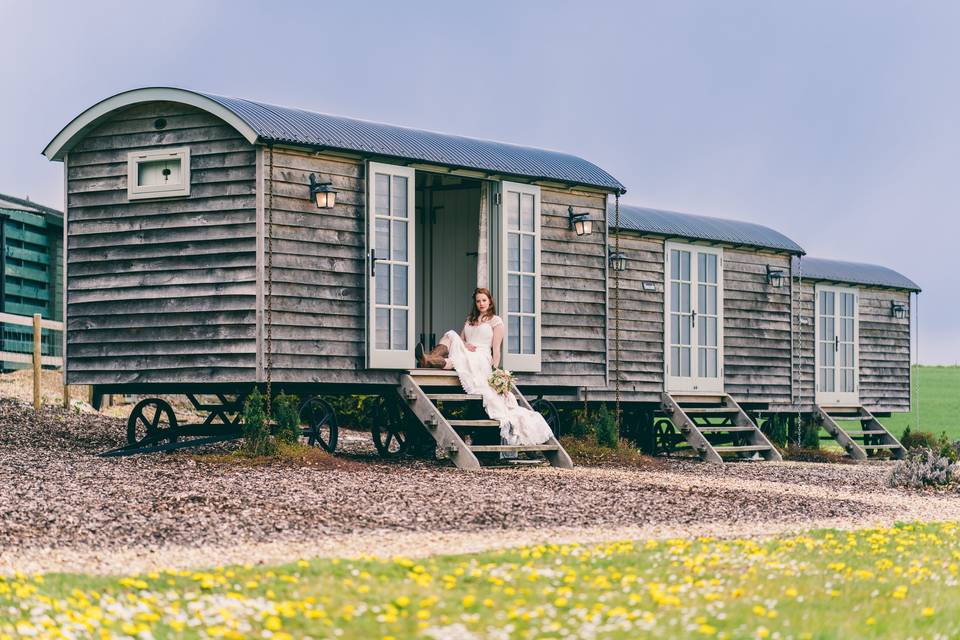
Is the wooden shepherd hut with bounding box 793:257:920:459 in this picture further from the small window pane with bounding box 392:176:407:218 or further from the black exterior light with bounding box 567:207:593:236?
the small window pane with bounding box 392:176:407:218

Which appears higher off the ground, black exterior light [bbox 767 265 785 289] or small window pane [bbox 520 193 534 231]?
small window pane [bbox 520 193 534 231]

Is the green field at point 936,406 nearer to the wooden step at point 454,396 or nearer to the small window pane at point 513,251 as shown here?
the small window pane at point 513,251

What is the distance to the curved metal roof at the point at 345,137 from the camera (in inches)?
564

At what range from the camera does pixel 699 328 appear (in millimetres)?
20734

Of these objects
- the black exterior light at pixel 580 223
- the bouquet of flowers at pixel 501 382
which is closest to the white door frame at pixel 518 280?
the black exterior light at pixel 580 223

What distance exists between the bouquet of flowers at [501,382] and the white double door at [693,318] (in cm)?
506

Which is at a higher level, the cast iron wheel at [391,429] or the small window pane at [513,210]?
the small window pane at [513,210]

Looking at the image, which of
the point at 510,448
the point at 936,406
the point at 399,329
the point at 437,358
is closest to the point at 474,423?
the point at 510,448

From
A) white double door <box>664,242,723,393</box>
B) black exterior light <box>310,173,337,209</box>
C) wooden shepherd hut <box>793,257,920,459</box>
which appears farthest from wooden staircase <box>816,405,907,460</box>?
black exterior light <box>310,173,337,209</box>

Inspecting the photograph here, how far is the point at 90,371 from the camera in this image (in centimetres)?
1555

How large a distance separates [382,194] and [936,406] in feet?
88.0

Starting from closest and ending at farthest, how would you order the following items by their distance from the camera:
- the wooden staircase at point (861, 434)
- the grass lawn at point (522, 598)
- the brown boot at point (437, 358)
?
the grass lawn at point (522, 598) < the brown boot at point (437, 358) < the wooden staircase at point (861, 434)

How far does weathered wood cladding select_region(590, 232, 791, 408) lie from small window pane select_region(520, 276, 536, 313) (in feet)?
6.31

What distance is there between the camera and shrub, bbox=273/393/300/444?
1424 cm
